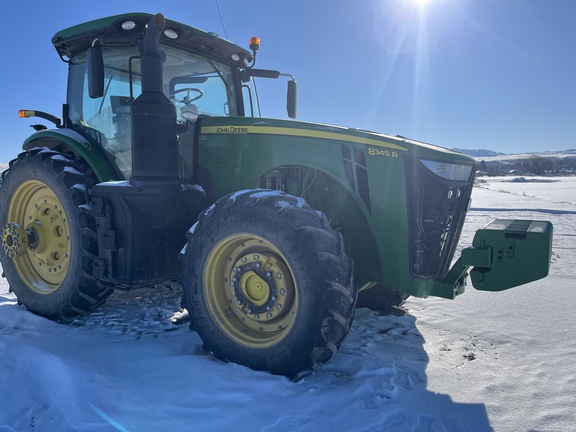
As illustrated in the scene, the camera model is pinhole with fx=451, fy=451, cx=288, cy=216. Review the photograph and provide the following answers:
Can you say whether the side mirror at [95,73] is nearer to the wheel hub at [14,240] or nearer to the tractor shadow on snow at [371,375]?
the wheel hub at [14,240]

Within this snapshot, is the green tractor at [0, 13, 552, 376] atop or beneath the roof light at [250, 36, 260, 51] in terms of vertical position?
beneath

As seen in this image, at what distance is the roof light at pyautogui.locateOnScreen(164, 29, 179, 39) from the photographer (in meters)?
3.80

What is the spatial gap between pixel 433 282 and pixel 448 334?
2.87 feet

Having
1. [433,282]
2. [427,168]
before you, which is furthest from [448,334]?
[427,168]

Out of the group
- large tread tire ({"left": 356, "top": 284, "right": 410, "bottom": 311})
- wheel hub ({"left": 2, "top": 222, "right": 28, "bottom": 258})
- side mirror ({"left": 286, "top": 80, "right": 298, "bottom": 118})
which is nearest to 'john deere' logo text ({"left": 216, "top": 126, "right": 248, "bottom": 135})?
side mirror ({"left": 286, "top": 80, "right": 298, "bottom": 118})

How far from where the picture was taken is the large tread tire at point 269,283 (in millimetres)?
2605

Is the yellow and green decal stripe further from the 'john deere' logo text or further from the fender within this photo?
the fender

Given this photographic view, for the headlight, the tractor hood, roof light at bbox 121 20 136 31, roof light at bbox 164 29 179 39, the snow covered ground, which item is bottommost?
the snow covered ground

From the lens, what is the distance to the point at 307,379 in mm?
2748

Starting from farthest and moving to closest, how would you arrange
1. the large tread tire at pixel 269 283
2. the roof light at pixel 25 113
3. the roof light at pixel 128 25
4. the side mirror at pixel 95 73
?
the roof light at pixel 25 113
the roof light at pixel 128 25
the side mirror at pixel 95 73
the large tread tire at pixel 269 283

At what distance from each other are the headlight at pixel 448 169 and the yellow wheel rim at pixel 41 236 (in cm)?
305

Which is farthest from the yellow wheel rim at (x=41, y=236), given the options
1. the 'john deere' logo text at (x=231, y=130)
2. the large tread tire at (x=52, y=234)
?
the 'john deere' logo text at (x=231, y=130)

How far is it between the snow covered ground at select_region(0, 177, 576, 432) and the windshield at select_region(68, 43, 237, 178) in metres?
1.63

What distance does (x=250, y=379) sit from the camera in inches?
107
